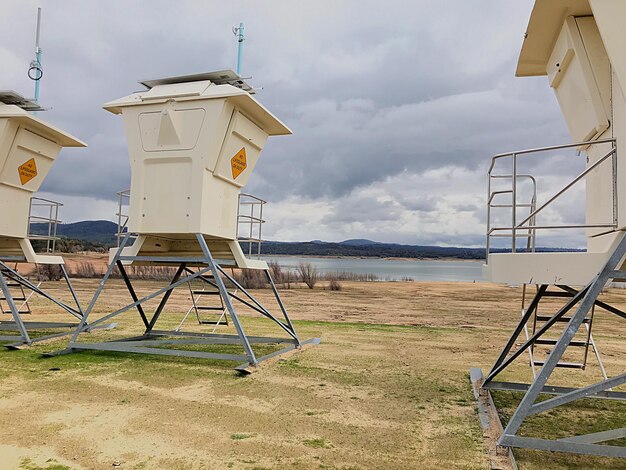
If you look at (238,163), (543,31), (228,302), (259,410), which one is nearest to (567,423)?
(259,410)

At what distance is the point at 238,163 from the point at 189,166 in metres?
0.99

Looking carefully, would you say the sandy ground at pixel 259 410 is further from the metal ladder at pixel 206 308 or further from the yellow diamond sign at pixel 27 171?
the yellow diamond sign at pixel 27 171

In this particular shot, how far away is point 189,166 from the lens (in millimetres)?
8344

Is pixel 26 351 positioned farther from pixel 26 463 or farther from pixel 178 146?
pixel 26 463

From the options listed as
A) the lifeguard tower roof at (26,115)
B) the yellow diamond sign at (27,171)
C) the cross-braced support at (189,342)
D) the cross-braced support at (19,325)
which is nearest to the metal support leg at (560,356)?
the cross-braced support at (189,342)

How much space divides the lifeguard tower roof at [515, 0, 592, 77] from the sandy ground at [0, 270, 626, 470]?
4.27 metres

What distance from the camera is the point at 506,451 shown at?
4598 mm

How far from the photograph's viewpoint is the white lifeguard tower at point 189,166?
820cm

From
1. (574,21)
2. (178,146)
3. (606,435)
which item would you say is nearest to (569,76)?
(574,21)

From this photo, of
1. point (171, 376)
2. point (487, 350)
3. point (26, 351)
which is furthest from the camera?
point (487, 350)

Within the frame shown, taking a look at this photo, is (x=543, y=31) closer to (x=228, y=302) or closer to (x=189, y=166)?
(x=189, y=166)

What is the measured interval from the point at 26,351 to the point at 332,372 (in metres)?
5.41

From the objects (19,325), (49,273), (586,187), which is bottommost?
(19,325)

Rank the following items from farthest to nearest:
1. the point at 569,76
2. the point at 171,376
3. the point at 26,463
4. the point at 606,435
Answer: the point at 171,376, the point at 569,76, the point at 606,435, the point at 26,463
